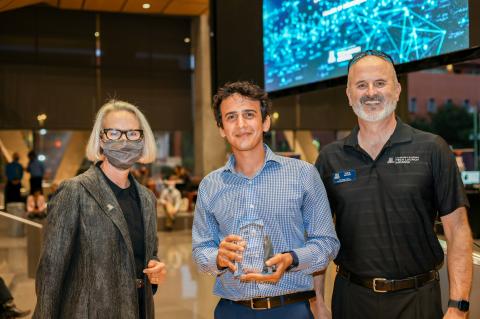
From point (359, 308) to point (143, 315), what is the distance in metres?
1.02

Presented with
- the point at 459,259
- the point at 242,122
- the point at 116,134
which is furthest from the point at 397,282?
the point at 116,134

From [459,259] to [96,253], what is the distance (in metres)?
1.55

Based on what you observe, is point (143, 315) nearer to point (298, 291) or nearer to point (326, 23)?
point (298, 291)

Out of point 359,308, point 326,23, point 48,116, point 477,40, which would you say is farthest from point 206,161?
point 359,308

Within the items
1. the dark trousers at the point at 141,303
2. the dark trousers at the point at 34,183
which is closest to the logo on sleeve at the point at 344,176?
the dark trousers at the point at 141,303

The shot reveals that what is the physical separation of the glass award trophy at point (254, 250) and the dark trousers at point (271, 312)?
0.92ft

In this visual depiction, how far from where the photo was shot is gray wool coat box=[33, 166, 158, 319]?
2.36m

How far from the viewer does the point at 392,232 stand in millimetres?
2303

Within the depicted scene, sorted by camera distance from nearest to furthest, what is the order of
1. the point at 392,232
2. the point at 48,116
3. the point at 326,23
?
the point at 392,232, the point at 326,23, the point at 48,116

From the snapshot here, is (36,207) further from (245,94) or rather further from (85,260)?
(245,94)

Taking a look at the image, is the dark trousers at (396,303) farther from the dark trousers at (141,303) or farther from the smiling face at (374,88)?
the dark trousers at (141,303)

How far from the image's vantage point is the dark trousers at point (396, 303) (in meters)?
2.28

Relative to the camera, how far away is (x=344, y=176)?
2410 mm

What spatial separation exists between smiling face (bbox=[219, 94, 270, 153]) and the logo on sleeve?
0.46 meters
